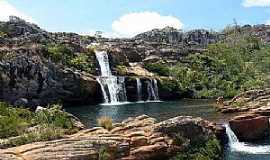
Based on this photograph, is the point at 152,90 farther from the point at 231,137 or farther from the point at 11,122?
the point at 11,122

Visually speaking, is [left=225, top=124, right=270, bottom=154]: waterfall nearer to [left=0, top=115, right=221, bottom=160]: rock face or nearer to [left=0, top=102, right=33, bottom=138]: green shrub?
[left=0, top=115, right=221, bottom=160]: rock face

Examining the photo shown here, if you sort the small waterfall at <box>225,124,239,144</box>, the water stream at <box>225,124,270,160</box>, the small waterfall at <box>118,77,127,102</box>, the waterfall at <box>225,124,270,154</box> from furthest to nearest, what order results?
the small waterfall at <box>118,77,127,102</box>
the small waterfall at <box>225,124,239,144</box>
the waterfall at <box>225,124,270,154</box>
the water stream at <box>225,124,270,160</box>

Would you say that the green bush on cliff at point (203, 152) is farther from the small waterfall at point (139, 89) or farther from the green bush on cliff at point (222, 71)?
the small waterfall at point (139, 89)

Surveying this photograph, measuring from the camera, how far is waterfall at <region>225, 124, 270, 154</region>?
31.2 m

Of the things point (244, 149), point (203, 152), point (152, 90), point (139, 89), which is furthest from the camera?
point (152, 90)

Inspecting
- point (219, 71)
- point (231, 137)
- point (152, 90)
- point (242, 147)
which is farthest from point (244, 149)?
point (219, 71)

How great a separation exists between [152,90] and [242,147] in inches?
1561

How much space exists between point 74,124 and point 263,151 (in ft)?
37.9

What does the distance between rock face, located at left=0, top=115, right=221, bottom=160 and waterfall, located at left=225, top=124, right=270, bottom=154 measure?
2.63 metres

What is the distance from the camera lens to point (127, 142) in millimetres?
24844

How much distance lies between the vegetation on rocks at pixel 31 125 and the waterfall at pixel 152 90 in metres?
42.1

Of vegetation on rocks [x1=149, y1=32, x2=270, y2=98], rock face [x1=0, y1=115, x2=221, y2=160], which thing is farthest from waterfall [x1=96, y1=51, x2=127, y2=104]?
rock face [x1=0, y1=115, x2=221, y2=160]

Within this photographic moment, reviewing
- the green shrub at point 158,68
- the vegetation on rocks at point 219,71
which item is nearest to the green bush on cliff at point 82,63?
the green shrub at point 158,68

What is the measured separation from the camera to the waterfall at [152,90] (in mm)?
71438
